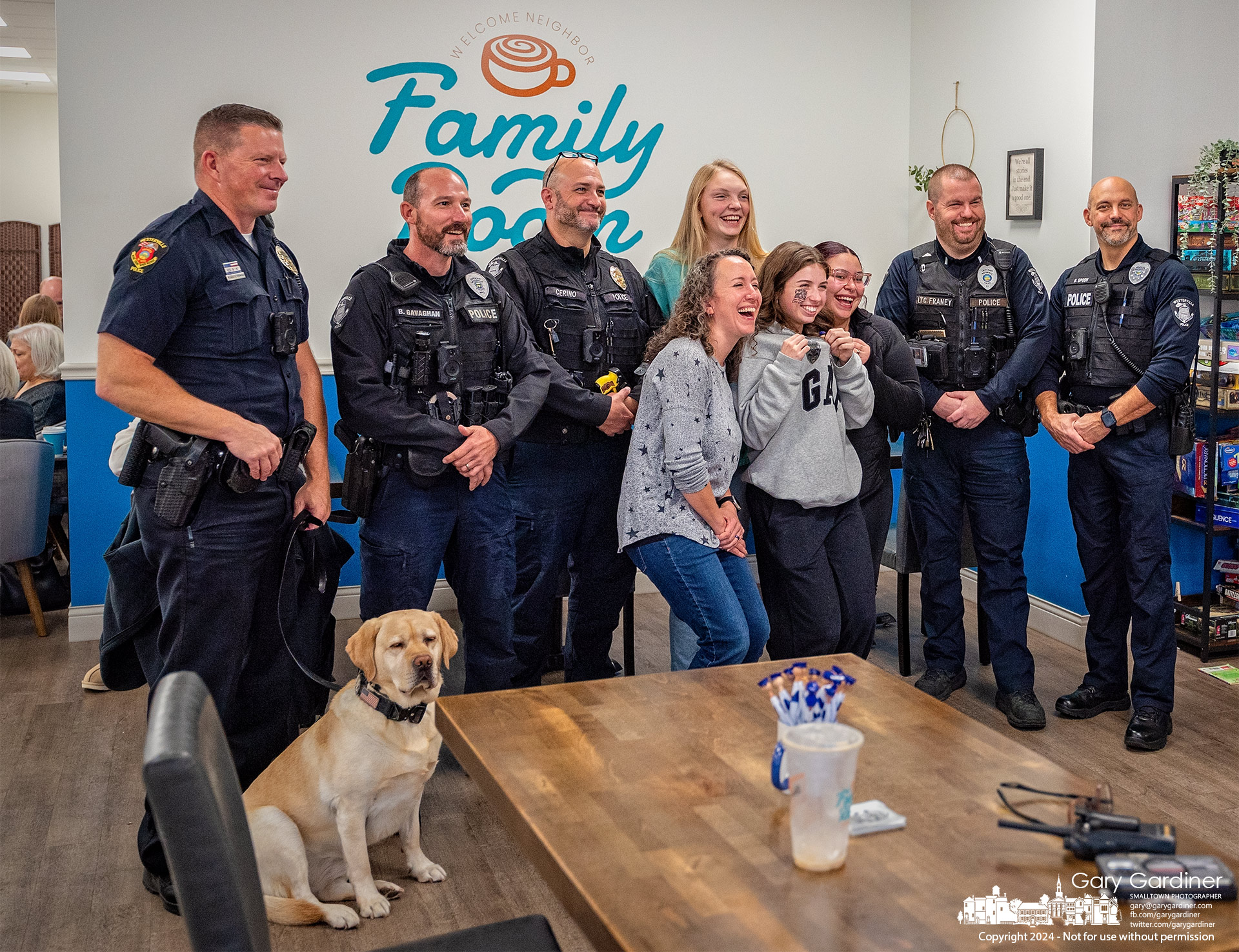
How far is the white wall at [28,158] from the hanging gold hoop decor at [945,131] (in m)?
9.93

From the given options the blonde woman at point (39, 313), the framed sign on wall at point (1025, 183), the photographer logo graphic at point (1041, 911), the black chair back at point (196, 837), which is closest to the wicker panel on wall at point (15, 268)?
the blonde woman at point (39, 313)

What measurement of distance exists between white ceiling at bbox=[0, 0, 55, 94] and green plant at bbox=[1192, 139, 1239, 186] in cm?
592

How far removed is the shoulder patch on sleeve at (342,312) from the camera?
304 cm

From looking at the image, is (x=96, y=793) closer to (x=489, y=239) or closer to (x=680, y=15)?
(x=489, y=239)

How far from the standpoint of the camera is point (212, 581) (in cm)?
266

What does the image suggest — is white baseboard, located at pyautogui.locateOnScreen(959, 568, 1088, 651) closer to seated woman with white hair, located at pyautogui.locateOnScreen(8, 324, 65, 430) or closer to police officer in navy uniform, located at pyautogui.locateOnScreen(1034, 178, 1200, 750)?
police officer in navy uniform, located at pyautogui.locateOnScreen(1034, 178, 1200, 750)

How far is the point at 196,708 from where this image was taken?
1.37m

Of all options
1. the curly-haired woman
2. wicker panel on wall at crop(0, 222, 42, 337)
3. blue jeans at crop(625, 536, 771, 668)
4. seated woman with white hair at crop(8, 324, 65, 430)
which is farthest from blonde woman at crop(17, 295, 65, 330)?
wicker panel on wall at crop(0, 222, 42, 337)

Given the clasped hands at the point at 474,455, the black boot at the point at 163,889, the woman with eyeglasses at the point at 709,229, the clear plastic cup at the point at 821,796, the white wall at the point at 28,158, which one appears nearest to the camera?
the clear plastic cup at the point at 821,796

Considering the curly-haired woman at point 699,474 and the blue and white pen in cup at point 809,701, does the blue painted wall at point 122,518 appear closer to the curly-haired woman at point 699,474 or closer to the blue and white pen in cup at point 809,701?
the curly-haired woman at point 699,474

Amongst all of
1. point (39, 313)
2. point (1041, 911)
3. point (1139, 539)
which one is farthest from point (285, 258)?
point (39, 313)

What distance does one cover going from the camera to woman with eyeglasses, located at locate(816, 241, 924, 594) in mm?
3432

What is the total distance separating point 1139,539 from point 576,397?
192cm

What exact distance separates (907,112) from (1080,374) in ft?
7.77
